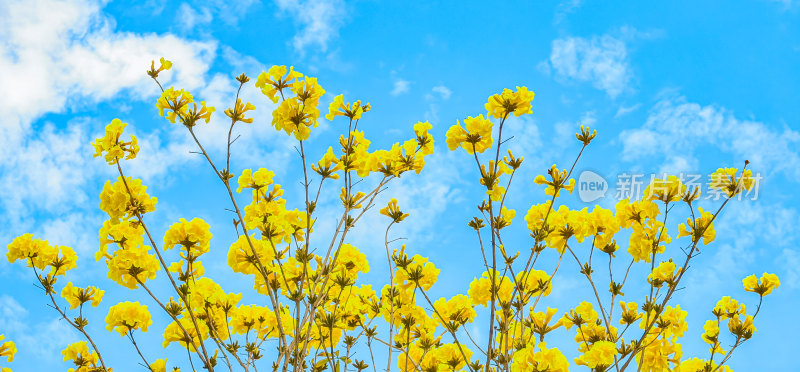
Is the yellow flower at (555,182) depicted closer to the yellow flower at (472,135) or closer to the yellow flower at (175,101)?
the yellow flower at (472,135)

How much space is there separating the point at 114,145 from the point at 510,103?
2.31m

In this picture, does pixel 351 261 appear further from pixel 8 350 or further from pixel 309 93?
pixel 8 350

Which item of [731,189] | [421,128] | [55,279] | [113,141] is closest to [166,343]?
[55,279]

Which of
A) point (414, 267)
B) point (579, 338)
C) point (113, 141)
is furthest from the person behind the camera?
point (579, 338)

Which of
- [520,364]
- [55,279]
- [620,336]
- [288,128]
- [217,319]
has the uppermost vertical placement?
[288,128]

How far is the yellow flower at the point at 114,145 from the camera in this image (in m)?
3.25

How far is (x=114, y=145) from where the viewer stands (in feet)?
10.7

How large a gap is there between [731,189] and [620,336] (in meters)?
1.19

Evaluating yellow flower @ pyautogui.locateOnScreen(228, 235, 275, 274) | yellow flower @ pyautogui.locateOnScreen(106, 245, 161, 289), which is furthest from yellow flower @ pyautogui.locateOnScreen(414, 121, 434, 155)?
yellow flower @ pyautogui.locateOnScreen(106, 245, 161, 289)

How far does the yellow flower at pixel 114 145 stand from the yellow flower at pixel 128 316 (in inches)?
40.4

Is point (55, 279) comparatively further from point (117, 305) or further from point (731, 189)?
point (731, 189)

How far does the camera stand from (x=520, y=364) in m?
2.80

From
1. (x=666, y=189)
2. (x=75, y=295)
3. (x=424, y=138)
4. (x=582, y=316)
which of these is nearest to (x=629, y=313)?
(x=582, y=316)

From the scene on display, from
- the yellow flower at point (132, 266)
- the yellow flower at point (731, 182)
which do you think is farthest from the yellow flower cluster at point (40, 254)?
the yellow flower at point (731, 182)
